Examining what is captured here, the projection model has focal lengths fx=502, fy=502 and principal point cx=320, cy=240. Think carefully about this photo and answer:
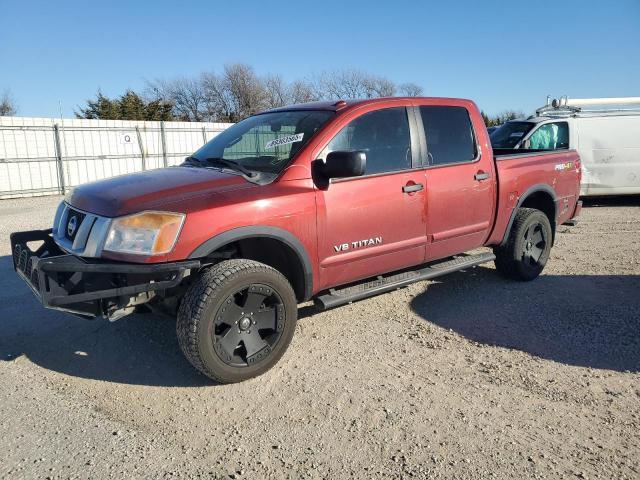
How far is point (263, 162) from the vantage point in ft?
12.7

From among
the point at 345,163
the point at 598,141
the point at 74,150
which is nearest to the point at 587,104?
the point at 598,141

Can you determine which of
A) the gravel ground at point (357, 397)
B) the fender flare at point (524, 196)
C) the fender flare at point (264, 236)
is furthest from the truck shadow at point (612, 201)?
the fender flare at point (264, 236)

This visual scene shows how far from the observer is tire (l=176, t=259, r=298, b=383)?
10.2ft

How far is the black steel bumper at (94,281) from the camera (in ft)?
9.78

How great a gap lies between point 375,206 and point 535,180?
2.35m

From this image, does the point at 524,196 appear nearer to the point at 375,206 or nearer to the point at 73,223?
the point at 375,206

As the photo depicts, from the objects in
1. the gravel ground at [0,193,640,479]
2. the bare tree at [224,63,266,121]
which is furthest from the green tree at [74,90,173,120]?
the gravel ground at [0,193,640,479]

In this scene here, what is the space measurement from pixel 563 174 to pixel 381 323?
2.99 m

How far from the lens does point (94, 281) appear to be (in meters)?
3.21

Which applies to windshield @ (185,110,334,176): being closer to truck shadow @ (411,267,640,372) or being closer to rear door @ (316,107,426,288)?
rear door @ (316,107,426,288)

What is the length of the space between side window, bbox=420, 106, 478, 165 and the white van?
596cm

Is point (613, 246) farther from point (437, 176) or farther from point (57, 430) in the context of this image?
point (57, 430)

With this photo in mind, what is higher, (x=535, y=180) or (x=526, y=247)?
(x=535, y=180)

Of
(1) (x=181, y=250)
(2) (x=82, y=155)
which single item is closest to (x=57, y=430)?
(1) (x=181, y=250)
